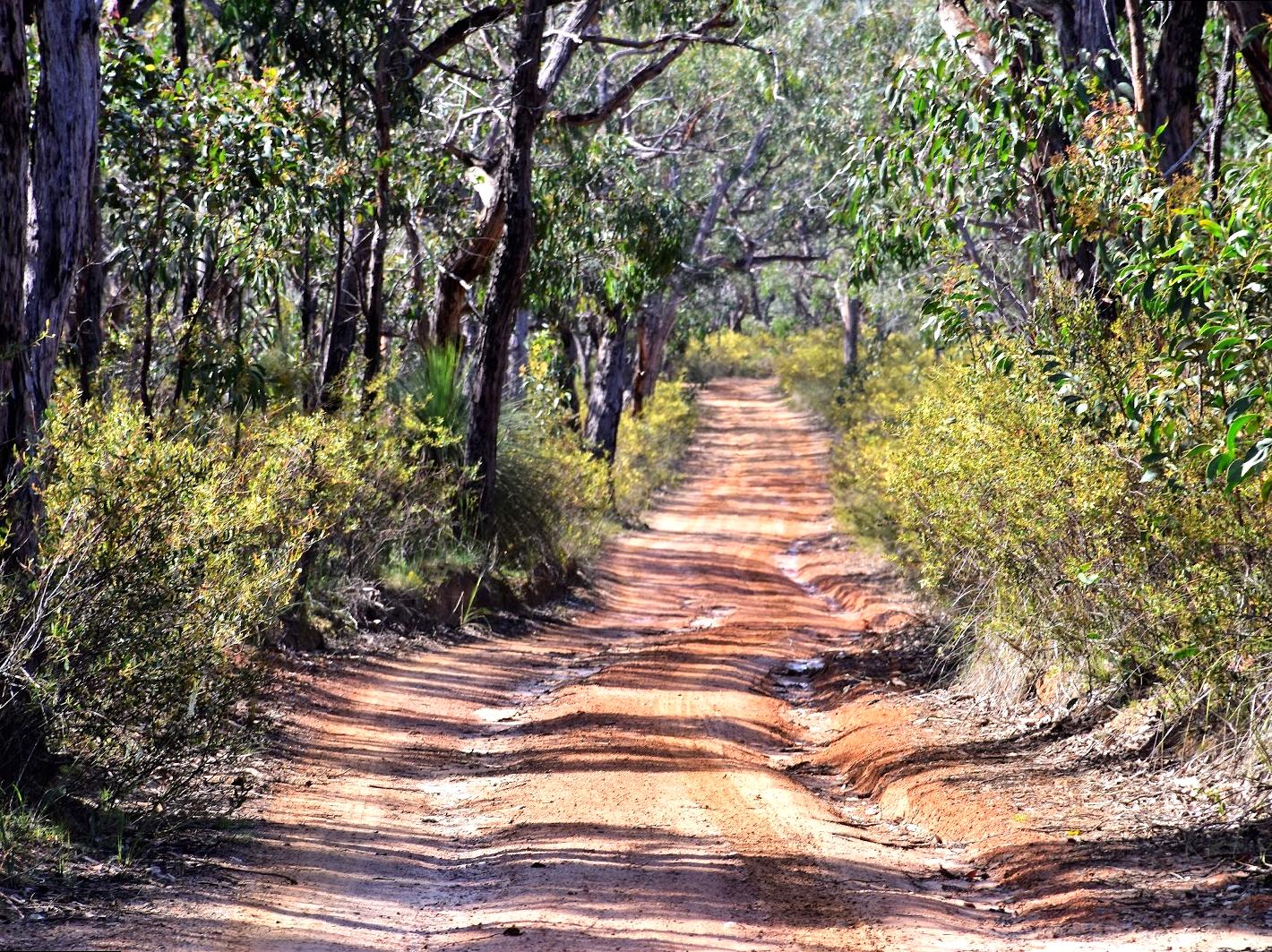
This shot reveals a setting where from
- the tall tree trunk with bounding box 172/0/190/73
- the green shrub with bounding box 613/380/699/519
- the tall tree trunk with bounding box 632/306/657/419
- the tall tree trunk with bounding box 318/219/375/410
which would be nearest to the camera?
the tall tree trunk with bounding box 172/0/190/73

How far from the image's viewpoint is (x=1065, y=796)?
727cm

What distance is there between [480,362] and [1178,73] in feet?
24.2

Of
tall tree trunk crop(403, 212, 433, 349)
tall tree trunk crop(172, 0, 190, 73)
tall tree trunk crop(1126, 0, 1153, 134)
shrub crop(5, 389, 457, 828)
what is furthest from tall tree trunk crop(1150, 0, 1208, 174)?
tall tree trunk crop(403, 212, 433, 349)

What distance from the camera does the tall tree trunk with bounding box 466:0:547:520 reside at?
14.1 metres

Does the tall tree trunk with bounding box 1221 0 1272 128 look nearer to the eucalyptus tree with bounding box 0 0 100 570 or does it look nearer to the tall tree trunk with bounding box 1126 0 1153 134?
the tall tree trunk with bounding box 1126 0 1153 134

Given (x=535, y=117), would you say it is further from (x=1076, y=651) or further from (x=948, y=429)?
(x=1076, y=651)

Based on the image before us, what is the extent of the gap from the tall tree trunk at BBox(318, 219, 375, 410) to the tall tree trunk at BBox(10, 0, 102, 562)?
233 inches

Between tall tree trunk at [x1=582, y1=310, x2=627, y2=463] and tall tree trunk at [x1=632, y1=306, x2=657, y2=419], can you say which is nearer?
tall tree trunk at [x1=582, y1=310, x2=627, y2=463]

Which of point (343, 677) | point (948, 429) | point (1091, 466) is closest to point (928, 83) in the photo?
point (948, 429)

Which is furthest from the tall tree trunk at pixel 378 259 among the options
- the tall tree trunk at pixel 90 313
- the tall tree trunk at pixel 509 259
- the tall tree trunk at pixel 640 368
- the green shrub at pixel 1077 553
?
the tall tree trunk at pixel 640 368

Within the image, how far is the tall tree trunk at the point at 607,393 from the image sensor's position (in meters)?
23.9

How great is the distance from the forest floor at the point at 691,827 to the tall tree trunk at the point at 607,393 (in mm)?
11756

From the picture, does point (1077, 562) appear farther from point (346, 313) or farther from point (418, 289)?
point (418, 289)

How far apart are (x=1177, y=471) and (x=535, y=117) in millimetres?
9179
